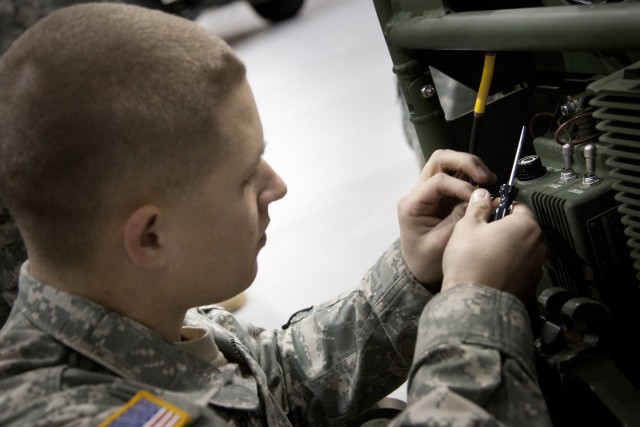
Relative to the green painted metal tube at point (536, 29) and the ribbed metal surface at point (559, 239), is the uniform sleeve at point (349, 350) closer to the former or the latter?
the ribbed metal surface at point (559, 239)

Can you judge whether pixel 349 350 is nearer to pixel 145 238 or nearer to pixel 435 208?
pixel 435 208

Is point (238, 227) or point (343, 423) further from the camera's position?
point (343, 423)

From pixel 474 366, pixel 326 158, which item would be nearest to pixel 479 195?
pixel 474 366

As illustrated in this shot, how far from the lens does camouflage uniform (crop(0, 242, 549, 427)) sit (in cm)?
81

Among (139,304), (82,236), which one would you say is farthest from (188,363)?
(82,236)

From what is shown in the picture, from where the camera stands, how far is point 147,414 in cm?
82

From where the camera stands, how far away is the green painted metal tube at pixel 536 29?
82 cm

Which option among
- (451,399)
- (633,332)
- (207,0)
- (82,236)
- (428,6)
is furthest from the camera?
(207,0)

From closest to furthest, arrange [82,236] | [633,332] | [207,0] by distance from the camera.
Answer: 1. [82,236]
2. [633,332]
3. [207,0]

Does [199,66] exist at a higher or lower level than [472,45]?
higher

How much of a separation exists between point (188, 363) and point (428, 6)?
626 millimetres

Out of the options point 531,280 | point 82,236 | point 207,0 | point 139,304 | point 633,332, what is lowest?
point 207,0

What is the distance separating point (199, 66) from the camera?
0.93 m

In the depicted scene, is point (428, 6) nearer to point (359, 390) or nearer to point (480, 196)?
point (480, 196)
